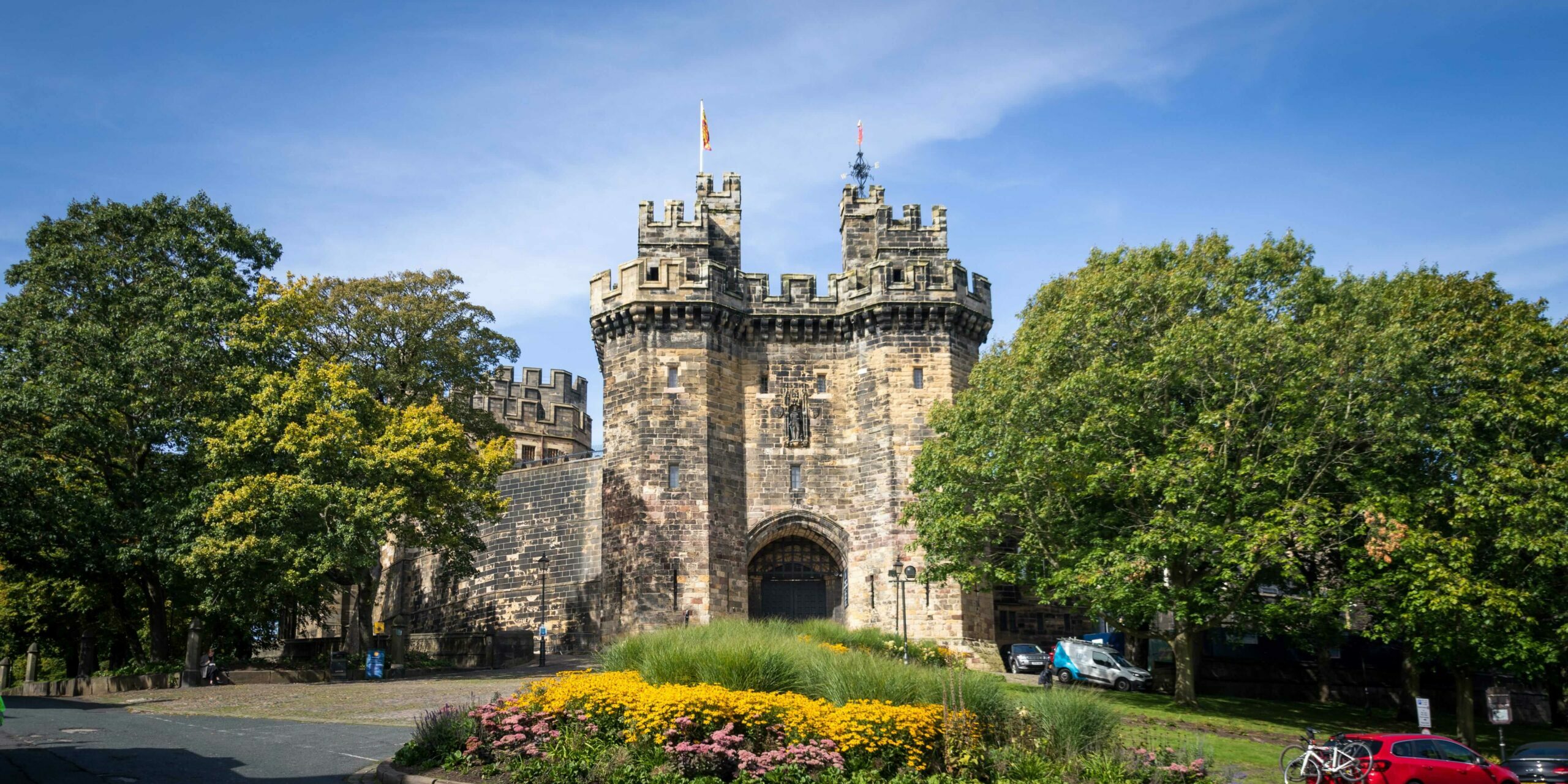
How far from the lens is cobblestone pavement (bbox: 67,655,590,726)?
72.2 ft

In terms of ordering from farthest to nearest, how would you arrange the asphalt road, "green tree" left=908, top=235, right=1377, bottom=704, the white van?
1. the white van
2. "green tree" left=908, top=235, right=1377, bottom=704
3. the asphalt road

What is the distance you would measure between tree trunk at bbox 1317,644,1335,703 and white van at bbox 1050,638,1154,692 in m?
5.05

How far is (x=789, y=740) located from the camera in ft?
46.6

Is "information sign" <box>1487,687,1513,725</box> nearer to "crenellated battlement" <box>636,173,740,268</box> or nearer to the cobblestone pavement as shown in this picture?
the cobblestone pavement

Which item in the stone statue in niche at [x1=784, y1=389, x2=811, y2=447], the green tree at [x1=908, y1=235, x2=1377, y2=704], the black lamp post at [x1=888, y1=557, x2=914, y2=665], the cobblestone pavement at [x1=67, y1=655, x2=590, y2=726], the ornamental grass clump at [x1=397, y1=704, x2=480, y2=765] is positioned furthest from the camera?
the stone statue in niche at [x1=784, y1=389, x2=811, y2=447]

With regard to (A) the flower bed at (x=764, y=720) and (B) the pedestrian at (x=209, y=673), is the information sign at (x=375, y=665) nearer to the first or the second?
(B) the pedestrian at (x=209, y=673)

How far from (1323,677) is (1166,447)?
36.3 ft

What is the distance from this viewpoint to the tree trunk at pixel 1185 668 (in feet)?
84.3

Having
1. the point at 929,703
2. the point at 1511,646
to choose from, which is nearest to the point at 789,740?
the point at 929,703

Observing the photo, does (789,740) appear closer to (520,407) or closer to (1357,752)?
(1357,752)

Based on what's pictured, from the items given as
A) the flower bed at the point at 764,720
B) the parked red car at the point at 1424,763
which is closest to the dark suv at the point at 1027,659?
the parked red car at the point at 1424,763

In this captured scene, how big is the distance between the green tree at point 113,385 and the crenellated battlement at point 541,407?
23498 millimetres

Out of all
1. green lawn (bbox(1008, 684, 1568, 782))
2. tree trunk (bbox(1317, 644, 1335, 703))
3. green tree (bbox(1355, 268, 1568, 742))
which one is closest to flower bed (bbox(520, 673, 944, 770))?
green lawn (bbox(1008, 684, 1568, 782))

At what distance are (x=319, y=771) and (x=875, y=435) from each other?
23.6 meters
